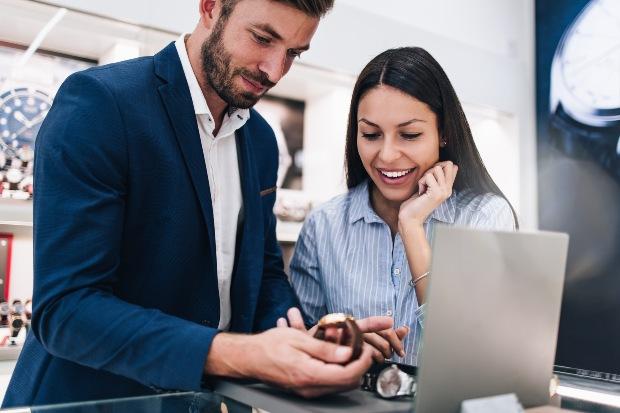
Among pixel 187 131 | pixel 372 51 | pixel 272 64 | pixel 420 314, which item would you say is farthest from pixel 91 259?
pixel 372 51

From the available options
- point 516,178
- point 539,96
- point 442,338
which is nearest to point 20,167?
point 442,338

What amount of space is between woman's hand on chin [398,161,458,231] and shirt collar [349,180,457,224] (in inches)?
2.4

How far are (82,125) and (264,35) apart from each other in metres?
0.42

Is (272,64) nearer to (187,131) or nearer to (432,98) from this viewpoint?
(187,131)

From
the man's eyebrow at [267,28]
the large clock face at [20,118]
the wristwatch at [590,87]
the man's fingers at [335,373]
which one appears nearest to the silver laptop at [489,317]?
the man's fingers at [335,373]

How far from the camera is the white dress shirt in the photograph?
4.30 feet

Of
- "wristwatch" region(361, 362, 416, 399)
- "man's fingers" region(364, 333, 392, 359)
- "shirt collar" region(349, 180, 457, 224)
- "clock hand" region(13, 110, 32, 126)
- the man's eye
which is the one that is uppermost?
the man's eye

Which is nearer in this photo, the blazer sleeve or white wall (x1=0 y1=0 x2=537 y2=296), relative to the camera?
the blazer sleeve

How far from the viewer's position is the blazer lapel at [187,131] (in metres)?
1.19

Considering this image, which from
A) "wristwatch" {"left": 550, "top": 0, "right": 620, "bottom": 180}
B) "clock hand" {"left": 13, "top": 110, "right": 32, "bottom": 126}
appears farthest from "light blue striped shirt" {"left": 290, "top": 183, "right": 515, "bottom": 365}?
"wristwatch" {"left": 550, "top": 0, "right": 620, "bottom": 180}

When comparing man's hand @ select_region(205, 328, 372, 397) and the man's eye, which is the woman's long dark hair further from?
man's hand @ select_region(205, 328, 372, 397)

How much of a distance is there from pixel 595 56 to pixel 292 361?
10.3 ft

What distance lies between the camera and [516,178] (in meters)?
3.40

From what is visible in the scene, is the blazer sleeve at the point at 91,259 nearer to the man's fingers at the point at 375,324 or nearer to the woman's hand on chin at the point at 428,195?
the man's fingers at the point at 375,324
